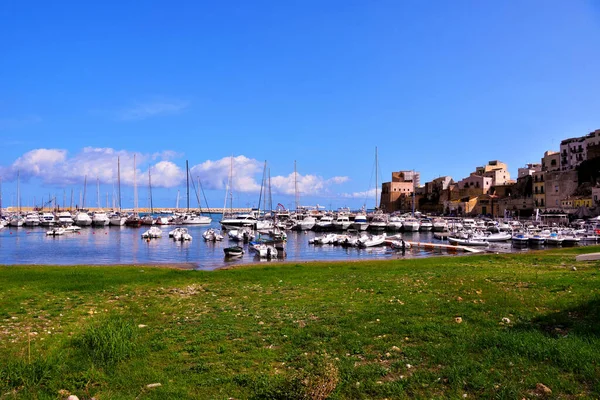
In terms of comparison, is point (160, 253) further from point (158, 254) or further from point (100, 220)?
point (100, 220)

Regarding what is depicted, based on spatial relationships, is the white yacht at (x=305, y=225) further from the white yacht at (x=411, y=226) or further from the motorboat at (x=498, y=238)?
the motorboat at (x=498, y=238)

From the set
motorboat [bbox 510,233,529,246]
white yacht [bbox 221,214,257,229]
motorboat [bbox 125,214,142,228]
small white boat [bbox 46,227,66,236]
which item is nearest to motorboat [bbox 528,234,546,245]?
motorboat [bbox 510,233,529,246]

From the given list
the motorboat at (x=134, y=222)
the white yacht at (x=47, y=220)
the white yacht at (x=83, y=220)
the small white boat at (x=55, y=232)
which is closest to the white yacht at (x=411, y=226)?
the motorboat at (x=134, y=222)

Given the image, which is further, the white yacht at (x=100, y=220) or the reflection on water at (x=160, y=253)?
the white yacht at (x=100, y=220)

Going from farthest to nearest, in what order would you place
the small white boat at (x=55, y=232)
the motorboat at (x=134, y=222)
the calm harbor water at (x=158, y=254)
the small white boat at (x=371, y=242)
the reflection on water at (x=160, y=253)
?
the motorboat at (x=134, y=222), the small white boat at (x=55, y=232), the small white boat at (x=371, y=242), the reflection on water at (x=160, y=253), the calm harbor water at (x=158, y=254)

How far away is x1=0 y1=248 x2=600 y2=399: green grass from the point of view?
7.25 m

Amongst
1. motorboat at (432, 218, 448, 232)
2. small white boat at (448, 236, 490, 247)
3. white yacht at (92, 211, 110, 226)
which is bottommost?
small white boat at (448, 236, 490, 247)

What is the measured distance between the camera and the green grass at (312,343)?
7.25 metres

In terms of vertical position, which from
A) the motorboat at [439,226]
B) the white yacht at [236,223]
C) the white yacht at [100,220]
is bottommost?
the motorboat at [439,226]

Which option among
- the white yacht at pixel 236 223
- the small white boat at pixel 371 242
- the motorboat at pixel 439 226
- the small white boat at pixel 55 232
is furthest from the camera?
the white yacht at pixel 236 223

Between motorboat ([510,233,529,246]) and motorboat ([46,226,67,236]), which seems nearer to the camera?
motorboat ([510,233,529,246])

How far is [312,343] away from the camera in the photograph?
963cm

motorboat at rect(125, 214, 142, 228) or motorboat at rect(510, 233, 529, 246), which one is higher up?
motorboat at rect(125, 214, 142, 228)

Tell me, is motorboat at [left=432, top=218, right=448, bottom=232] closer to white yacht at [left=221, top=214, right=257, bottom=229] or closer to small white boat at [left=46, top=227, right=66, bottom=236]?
white yacht at [left=221, top=214, right=257, bottom=229]
